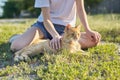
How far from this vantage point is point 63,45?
4727 mm

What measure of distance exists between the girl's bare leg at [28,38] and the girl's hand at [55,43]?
0.59m

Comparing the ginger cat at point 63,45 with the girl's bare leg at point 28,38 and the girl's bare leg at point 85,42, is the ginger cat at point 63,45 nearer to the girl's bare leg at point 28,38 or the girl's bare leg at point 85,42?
the girl's bare leg at point 28,38

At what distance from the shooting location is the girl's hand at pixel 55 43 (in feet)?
15.1

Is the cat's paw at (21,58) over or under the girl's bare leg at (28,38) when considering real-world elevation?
under

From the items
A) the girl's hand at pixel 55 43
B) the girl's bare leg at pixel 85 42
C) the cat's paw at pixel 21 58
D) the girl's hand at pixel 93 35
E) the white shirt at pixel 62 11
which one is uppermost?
the white shirt at pixel 62 11

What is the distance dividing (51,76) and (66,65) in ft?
1.41

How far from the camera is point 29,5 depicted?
23047 mm

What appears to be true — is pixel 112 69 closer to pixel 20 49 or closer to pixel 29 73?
pixel 29 73

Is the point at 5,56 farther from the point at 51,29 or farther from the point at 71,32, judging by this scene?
the point at 71,32

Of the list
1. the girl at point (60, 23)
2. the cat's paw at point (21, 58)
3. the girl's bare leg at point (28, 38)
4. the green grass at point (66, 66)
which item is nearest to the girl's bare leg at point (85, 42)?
the girl at point (60, 23)

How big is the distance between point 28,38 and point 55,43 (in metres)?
0.69

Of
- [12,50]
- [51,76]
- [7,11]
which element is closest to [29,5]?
[7,11]

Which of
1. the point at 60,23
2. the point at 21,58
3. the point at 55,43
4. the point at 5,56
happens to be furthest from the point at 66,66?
the point at 60,23

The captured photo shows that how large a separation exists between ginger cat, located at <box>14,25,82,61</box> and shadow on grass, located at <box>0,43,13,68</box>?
0.11m
